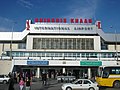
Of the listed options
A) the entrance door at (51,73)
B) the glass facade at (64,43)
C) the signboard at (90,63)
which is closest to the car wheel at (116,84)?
the signboard at (90,63)

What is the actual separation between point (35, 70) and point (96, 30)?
23.2 meters

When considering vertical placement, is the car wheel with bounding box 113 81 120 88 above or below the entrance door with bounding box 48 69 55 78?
above

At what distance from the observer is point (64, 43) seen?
217 ft

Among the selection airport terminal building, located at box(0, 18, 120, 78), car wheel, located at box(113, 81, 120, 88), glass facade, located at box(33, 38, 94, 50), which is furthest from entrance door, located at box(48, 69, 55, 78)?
car wheel, located at box(113, 81, 120, 88)

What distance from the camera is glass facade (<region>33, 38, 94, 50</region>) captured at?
216ft

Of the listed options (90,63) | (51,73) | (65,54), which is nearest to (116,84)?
(90,63)

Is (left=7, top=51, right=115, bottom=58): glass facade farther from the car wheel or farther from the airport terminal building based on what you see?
the car wheel

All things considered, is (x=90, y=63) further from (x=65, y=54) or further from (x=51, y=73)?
(x=65, y=54)

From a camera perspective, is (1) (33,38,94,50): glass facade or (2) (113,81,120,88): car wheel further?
(1) (33,38,94,50): glass facade

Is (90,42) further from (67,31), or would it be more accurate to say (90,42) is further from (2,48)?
(2,48)

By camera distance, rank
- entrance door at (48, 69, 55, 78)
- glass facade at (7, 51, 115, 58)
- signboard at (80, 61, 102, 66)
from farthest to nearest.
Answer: glass facade at (7, 51, 115, 58) < entrance door at (48, 69, 55, 78) < signboard at (80, 61, 102, 66)

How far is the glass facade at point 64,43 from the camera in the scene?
6588 cm

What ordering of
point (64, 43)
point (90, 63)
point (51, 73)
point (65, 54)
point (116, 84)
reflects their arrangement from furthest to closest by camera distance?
Answer: point (64, 43)
point (65, 54)
point (51, 73)
point (90, 63)
point (116, 84)

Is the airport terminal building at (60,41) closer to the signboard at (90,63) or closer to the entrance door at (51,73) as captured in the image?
the entrance door at (51,73)
